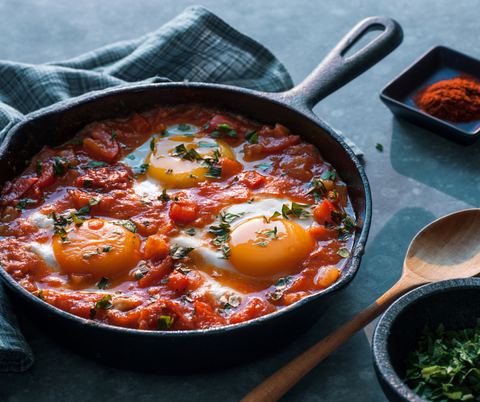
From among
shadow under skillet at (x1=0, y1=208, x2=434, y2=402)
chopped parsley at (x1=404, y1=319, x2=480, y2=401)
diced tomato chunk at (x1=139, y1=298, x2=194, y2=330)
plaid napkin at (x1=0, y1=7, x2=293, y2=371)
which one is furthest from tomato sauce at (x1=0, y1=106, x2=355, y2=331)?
plaid napkin at (x1=0, y1=7, x2=293, y2=371)

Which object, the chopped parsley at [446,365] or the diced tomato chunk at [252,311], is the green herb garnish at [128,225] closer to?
the diced tomato chunk at [252,311]

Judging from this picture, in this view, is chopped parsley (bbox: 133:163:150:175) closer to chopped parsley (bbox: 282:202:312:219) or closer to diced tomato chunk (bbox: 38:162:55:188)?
diced tomato chunk (bbox: 38:162:55:188)

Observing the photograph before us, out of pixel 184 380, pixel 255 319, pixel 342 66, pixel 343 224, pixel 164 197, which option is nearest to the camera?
pixel 255 319

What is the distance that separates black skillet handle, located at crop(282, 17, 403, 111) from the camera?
4047 millimetres

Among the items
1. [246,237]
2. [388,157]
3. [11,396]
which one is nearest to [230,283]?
[246,237]

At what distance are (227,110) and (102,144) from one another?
3.34 ft

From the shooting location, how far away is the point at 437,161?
4531mm

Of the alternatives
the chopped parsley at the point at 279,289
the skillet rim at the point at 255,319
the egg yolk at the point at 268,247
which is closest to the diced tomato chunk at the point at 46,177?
the skillet rim at the point at 255,319

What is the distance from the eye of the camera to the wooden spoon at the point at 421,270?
2.90 metres

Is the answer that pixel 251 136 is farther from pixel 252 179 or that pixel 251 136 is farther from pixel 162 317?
pixel 162 317

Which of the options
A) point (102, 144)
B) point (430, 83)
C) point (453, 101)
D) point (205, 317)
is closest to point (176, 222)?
point (205, 317)

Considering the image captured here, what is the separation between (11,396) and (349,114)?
140 inches

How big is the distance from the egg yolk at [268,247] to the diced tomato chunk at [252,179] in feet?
1.29

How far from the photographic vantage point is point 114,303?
3037 mm
